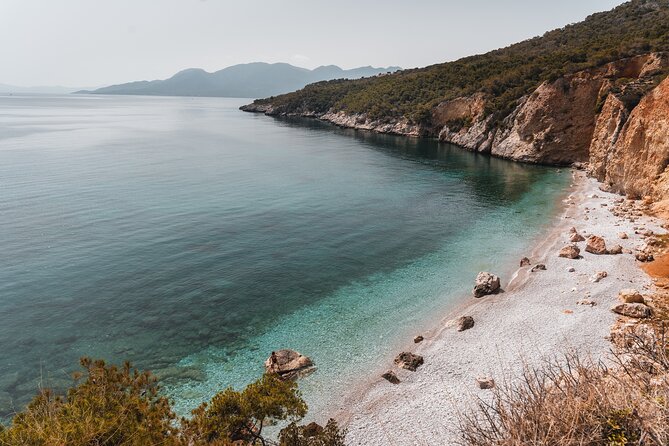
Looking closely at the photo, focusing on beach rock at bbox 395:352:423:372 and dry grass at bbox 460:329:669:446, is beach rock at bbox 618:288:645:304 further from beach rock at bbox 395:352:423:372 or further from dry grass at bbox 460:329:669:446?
dry grass at bbox 460:329:669:446

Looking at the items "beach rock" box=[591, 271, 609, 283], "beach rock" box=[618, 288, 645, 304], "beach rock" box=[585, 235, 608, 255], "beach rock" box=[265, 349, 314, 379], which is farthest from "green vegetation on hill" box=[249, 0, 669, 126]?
"beach rock" box=[265, 349, 314, 379]

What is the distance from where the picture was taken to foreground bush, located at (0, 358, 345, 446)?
902 centimetres

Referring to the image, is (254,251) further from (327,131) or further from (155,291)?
(327,131)

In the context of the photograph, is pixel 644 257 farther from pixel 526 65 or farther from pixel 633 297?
pixel 526 65

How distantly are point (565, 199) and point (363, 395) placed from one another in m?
44.3

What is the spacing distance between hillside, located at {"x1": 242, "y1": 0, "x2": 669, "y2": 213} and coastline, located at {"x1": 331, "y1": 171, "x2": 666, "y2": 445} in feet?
56.9

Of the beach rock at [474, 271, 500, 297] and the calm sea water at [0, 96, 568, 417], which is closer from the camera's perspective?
the calm sea water at [0, 96, 568, 417]

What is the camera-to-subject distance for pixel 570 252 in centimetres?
3216

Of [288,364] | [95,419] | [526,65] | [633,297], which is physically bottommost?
[288,364]

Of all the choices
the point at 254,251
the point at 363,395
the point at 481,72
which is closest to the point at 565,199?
the point at 254,251

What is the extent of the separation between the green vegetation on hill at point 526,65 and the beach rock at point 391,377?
238 ft

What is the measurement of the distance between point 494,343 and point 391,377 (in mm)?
6825

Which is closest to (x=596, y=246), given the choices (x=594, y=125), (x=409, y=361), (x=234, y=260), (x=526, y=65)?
(x=409, y=361)

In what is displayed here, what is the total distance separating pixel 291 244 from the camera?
3719 centimetres
